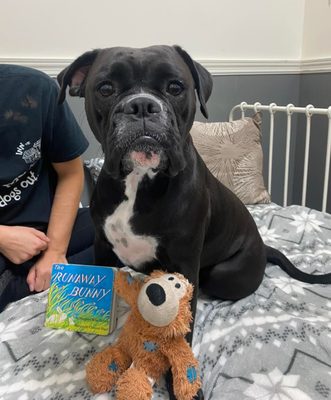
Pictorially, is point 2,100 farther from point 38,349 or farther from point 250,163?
point 250,163

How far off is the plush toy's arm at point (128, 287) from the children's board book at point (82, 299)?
94 mm

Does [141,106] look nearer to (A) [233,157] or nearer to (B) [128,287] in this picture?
(B) [128,287]

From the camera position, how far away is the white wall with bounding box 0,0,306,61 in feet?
5.48

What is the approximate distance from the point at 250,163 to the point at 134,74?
3.88 ft

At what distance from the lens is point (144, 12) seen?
1.85 meters

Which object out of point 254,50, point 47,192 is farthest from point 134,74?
point 254,50

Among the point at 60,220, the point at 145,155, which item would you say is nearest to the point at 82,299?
the point at 60,220

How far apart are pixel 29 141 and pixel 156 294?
67 centimetres

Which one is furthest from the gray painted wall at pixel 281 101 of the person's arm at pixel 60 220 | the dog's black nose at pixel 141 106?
the dog's black nose at pixel 141 106

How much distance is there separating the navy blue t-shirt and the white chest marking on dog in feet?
1.26

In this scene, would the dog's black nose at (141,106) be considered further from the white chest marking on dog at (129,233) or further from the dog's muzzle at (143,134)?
the white chest marking on dog at (129,233)

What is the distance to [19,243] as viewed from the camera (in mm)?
1148

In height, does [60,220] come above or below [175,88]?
below

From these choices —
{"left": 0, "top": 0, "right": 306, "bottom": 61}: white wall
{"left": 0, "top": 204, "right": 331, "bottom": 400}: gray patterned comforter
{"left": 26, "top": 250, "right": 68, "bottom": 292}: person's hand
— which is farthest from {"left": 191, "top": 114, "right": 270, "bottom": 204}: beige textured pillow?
{"left": 26, "top": 250, "right": 68, "bottom": 292}: person's hand
